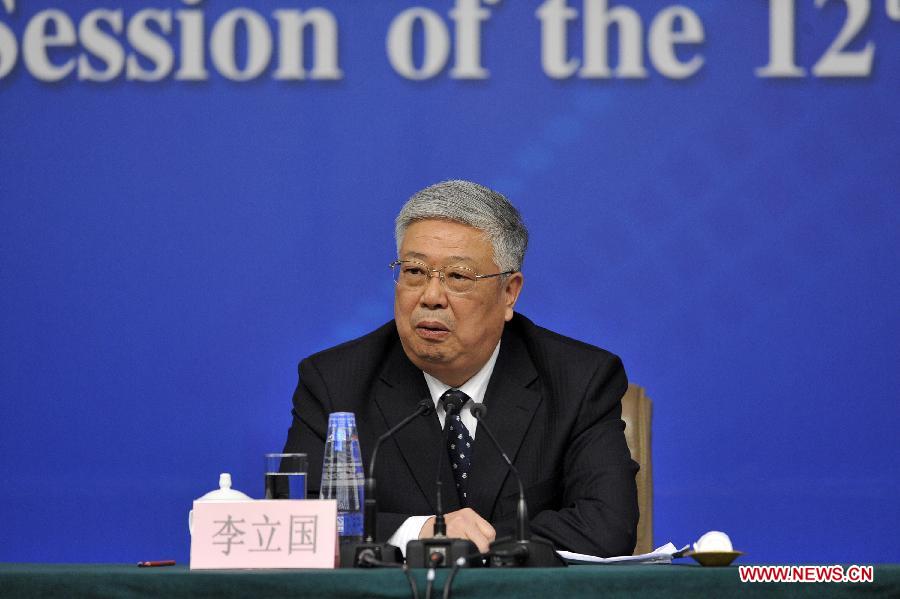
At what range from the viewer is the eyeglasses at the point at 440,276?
2.69 m

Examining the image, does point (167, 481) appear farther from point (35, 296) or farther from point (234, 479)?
point (35, 296)

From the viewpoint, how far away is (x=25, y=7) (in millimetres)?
3988

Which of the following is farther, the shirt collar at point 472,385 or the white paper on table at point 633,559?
the shirt collar at point 472,385

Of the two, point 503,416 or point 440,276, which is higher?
point 440,276

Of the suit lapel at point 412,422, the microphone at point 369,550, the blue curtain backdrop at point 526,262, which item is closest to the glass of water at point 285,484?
the microphone at point 369,550

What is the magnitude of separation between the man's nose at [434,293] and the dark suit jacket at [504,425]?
0.23 metres

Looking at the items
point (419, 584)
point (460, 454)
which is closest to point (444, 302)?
point (460, 454)

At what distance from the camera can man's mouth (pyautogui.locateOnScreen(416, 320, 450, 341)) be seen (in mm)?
2695

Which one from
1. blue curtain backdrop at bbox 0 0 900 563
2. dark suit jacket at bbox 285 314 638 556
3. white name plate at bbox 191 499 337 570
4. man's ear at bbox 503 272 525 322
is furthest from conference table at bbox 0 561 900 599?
blue curtain backdrop at bbox 0 0 900 563

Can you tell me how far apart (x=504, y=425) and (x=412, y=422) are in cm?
19

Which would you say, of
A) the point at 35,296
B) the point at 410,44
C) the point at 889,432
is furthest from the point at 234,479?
the point at 889,432

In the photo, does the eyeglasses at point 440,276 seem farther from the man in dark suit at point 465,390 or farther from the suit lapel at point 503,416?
the suit lapel at point 503,416

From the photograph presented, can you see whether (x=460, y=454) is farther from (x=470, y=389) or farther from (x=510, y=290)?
(x=510, y=290)

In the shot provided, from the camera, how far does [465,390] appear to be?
9.38ft
